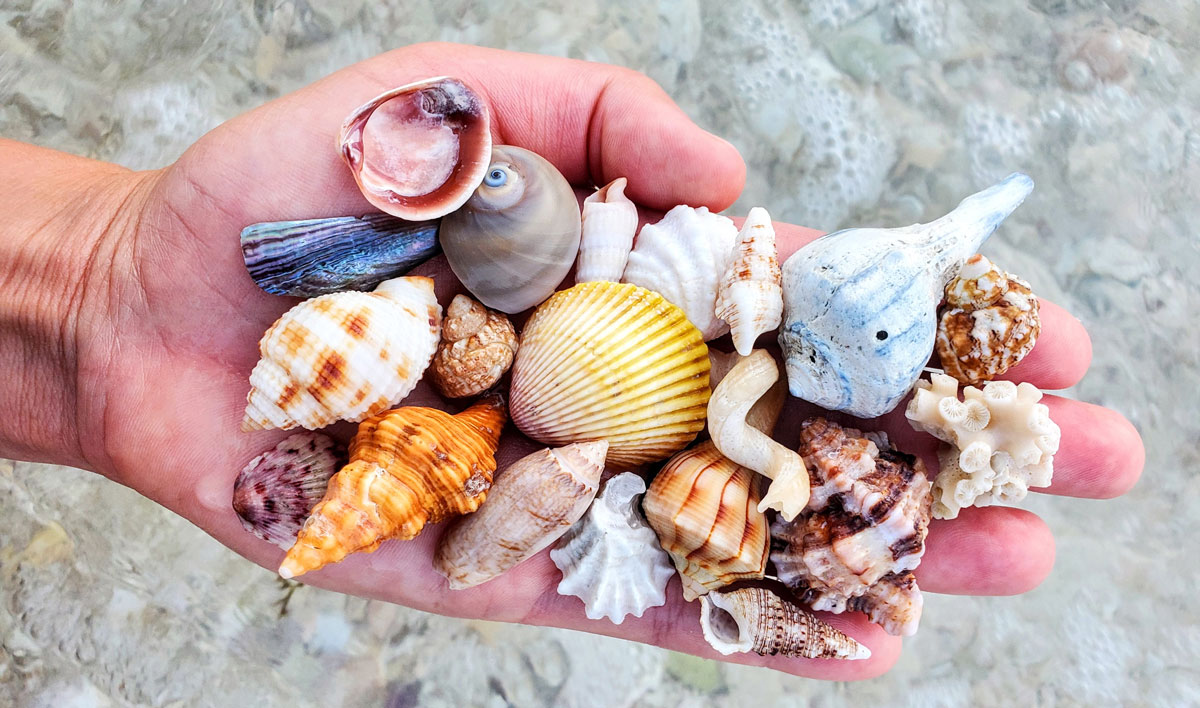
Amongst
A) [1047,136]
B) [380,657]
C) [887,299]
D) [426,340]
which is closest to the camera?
[887,299]

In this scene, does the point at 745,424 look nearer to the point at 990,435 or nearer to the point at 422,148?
the point at 990,435

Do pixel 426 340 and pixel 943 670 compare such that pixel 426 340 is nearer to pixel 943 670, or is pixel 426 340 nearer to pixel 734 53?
pixel 734 53

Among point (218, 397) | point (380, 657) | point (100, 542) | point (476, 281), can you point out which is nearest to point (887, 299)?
point (476, 281)

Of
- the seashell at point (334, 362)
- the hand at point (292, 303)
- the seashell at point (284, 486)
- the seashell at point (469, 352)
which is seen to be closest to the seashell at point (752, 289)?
the hand at point (292, 303)

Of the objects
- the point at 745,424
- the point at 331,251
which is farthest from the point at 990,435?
the point at 331,251

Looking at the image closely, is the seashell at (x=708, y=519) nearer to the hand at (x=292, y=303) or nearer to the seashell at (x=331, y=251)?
the hand at (x=292, y=303)

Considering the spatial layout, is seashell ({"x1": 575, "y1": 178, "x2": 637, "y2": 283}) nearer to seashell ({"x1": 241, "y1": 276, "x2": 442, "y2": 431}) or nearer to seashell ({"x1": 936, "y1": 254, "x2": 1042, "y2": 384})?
seashell ({"x1": 241, "y1": 276, "x2": 442, "y2": 431})
